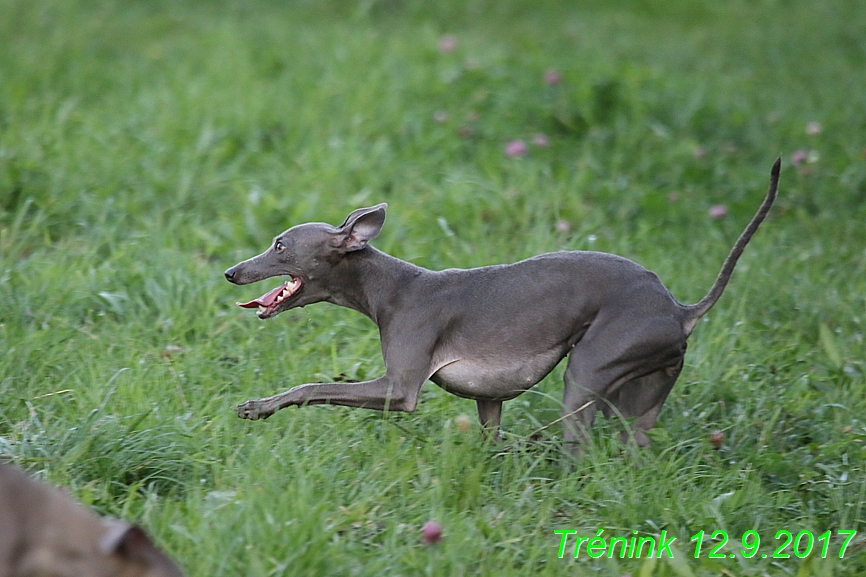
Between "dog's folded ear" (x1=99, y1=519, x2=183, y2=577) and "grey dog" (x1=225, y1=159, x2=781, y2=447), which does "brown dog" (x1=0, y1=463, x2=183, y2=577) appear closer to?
"dog's folded ear" (x1=99, y1=519, x2=183, y2=577)

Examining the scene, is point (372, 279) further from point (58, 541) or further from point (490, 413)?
point (58, 541)

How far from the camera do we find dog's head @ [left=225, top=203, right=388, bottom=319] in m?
3.98

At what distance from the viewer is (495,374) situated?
3936 mm

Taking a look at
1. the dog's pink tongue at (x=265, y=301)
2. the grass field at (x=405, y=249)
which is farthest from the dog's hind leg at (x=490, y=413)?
the dog's pink tongue at (x=265, y=301)

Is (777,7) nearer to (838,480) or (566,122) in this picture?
(566,122)

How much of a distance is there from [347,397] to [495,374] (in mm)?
551

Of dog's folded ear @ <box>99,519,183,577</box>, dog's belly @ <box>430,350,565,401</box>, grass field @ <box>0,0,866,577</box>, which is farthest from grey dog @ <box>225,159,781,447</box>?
dog's folded ear @ <box>99,519,183,577</box>

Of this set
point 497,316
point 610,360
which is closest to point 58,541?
point 497,316

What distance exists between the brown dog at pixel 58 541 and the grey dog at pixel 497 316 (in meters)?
1.25

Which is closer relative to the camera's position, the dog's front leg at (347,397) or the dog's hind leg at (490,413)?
the dog's front leg at (347,397)

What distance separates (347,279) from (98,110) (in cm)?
354

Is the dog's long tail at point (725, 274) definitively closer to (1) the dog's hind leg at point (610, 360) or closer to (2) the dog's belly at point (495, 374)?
(1) the dog's hind leg at point (610, 360)

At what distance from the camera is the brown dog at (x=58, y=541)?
2510mm

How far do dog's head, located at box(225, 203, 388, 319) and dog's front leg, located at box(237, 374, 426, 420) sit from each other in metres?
0.38
